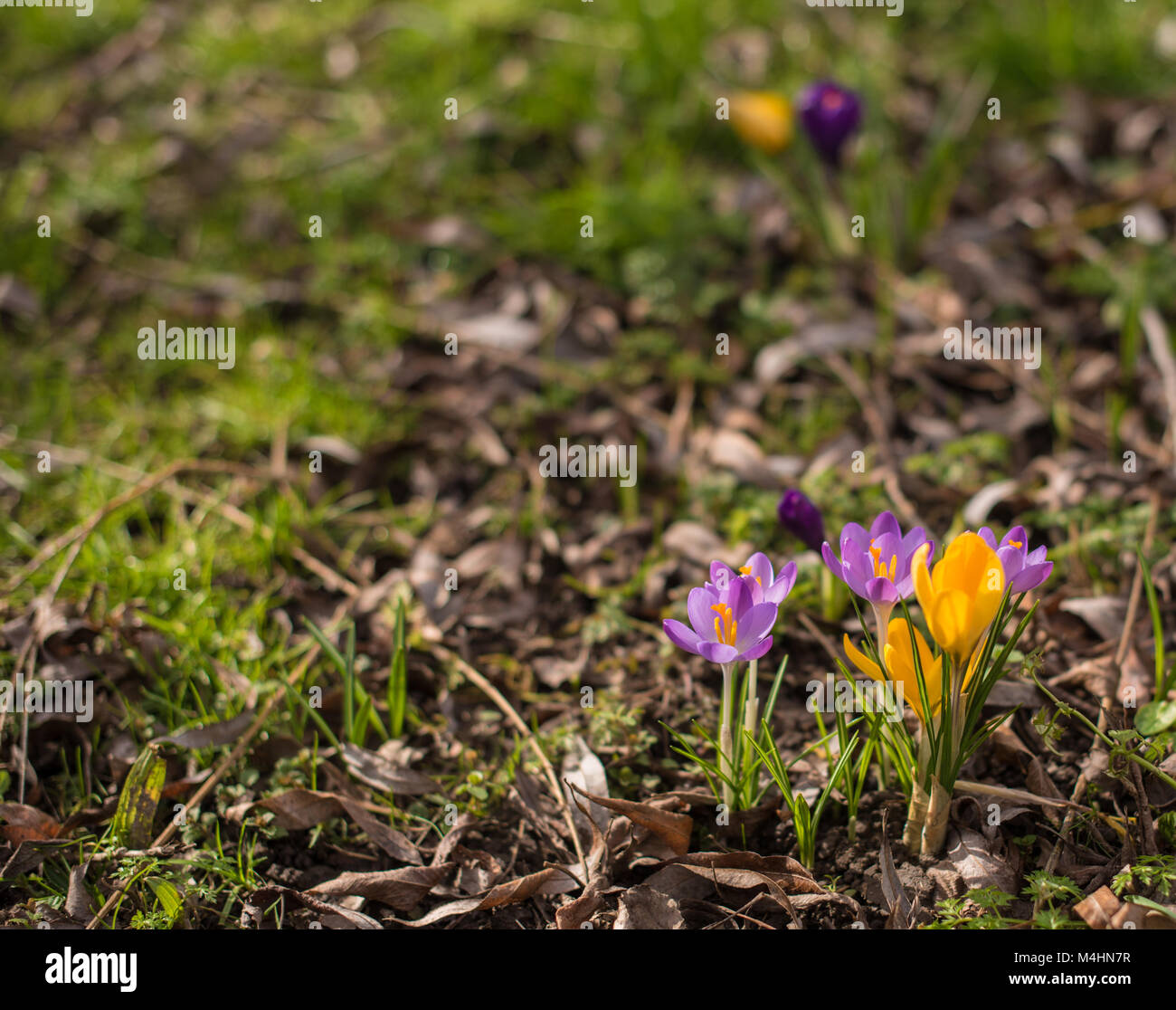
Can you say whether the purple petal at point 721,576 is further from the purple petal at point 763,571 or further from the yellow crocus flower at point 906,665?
the yellow crocus flower at point 906,665

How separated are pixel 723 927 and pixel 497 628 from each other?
3.02 feet

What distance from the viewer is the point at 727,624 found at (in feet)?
5.34

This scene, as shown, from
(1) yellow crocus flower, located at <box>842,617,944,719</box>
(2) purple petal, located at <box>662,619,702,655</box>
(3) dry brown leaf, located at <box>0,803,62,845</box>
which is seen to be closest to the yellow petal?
(1) yellow crocus flower, located at <box>842,617,944,719</box>

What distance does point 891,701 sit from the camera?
1.63m

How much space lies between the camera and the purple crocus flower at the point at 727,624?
5.11 ft

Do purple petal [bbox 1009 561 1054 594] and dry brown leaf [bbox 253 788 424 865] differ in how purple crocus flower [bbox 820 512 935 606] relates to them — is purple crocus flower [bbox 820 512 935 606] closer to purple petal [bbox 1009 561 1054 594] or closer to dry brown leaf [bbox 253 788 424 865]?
purple petal [bbox 1009 561 1054 594]

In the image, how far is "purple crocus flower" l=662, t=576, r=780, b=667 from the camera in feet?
5.11

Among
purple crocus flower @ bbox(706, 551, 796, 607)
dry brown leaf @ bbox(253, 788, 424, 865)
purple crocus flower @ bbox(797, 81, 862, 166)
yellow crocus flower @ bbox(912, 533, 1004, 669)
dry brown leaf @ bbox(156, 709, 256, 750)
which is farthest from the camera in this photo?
purple crocus flower @ bbox(797, 81, 862, 166)

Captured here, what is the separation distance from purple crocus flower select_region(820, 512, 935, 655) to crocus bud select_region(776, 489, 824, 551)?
258 mm

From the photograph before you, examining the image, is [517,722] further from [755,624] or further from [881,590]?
[881,590]

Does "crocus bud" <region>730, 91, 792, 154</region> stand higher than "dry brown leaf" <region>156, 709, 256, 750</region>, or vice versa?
"crocus bud" <region>730, 91, 792, 154</region>

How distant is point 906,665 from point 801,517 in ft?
1.46
